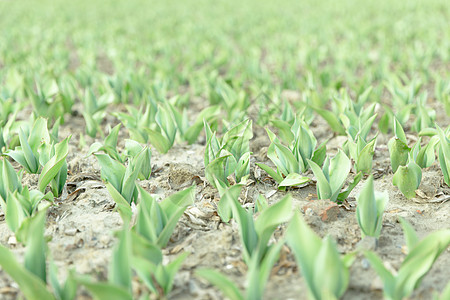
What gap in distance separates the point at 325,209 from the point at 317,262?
692 millimetres

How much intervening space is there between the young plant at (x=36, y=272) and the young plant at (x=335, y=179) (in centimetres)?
118

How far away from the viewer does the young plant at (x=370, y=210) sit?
190 centimetres

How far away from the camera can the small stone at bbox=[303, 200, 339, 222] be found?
2.18 metres

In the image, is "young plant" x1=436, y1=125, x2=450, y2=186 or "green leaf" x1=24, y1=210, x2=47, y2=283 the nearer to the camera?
"green leaf" x1=24, y1=210, x2=47, y2=283

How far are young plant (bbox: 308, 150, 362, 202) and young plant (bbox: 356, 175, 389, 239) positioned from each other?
279 mm

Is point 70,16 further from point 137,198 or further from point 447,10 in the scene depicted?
point 137,198

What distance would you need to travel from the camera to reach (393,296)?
158cm

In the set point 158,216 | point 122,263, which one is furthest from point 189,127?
point 122,263

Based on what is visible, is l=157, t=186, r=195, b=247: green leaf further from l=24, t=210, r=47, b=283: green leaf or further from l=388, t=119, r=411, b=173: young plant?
l=388, t=119, r=411, b=173: young plant

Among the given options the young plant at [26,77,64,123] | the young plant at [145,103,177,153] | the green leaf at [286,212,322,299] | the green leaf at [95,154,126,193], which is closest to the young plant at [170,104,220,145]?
the young plant at [145,103,177,153]

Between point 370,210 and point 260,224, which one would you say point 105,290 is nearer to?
point 260,224

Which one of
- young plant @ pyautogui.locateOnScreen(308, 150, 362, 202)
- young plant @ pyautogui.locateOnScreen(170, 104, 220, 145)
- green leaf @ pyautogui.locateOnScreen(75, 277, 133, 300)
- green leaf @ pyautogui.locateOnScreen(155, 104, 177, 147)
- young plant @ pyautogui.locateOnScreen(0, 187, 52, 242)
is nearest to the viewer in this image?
green leaf @ pyautogui.locateOnScreen(75, 277, 133, 300)

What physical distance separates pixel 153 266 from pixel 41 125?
149 centimetres

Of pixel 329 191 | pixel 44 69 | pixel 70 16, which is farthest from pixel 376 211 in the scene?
pixel 70 16
